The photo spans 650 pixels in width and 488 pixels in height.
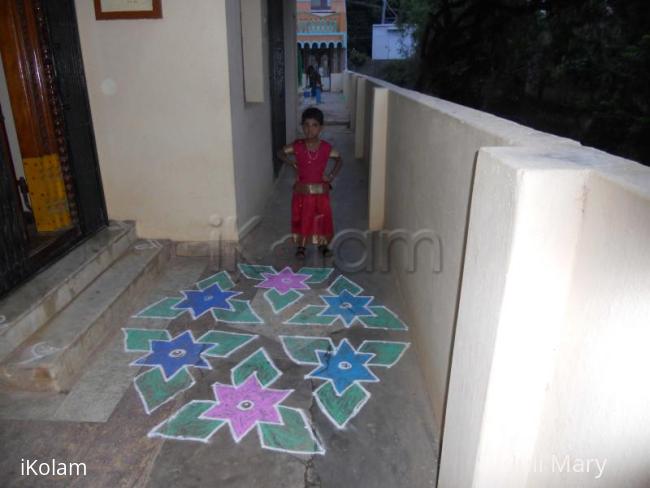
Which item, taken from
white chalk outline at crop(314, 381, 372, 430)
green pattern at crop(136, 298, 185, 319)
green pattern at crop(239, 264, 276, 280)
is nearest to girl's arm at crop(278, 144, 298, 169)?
green pattern at crop(239, 264, 276, 280)

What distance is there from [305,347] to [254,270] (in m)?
1.47

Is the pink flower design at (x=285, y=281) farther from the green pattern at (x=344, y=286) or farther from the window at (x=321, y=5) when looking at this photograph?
the window at (x=321, y=5)

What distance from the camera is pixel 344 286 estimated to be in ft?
13.6

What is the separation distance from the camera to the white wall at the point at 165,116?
4074 mm

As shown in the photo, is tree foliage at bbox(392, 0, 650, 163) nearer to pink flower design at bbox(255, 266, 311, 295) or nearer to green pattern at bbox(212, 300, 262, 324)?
pink flower design at bbox(255, 266, 311, 295)

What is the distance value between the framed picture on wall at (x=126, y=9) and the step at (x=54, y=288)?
190 cm

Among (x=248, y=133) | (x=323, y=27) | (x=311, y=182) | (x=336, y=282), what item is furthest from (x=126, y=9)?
(x=323, y=27)

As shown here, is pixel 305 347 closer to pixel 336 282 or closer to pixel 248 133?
pixel 336 282

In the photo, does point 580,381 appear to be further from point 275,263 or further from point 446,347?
point 275,263

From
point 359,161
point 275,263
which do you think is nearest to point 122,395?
point 275,263

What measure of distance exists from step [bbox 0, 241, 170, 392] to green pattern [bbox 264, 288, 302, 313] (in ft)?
3.54

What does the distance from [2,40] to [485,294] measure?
3750 mm

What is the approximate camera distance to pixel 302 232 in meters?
Answer: 4.67

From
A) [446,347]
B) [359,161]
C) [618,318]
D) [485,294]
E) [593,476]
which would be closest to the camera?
[618,318]
